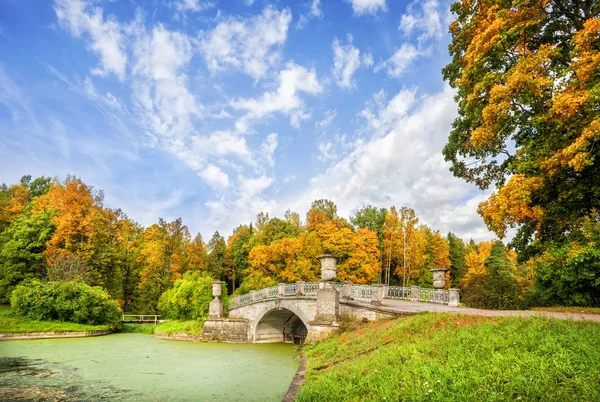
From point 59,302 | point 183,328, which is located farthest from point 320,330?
point 59,302

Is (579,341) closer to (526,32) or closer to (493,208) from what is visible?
(493,208)

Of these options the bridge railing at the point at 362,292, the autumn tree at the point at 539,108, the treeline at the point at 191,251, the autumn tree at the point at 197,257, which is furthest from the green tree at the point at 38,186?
the autumn tree at the point at 539,108

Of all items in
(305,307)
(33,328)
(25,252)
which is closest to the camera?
(305,307)

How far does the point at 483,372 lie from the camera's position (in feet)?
15.5

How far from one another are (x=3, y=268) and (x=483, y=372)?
34154 millimetres

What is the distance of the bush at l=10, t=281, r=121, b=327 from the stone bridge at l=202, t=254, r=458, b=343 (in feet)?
27.3

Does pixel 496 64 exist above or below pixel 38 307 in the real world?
above

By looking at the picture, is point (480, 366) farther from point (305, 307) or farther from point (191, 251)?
point (191, 251)

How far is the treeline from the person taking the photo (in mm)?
26500

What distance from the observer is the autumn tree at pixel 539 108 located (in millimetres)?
7645

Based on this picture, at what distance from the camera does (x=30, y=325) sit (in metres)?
20.5

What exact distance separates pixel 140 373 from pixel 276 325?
39.8 feet

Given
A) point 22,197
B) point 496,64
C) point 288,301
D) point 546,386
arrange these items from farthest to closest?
point 22,197, point 288,301, point 496,64, point 546,386

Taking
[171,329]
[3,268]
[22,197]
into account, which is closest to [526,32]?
[171,329]
